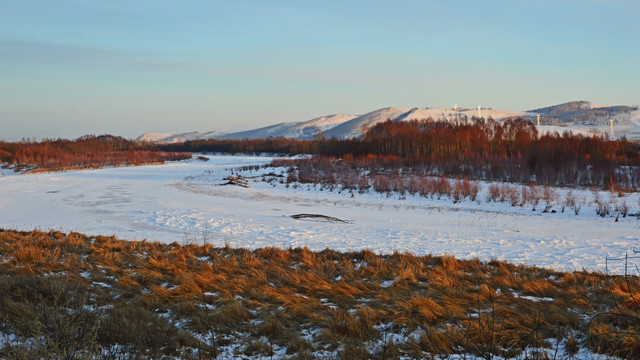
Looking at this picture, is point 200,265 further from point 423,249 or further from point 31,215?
point 31,215

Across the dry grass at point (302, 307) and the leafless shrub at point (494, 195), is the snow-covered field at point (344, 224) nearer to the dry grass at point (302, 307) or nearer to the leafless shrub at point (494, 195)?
the leafless shrub at point (494, 195)

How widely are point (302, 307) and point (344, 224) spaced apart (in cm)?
1010

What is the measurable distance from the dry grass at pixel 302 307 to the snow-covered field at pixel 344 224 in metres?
3.04

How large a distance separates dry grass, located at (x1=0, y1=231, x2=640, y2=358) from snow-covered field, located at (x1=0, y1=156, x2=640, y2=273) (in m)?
3.04

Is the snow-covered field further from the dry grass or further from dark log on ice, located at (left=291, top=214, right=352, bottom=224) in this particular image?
the dry grass

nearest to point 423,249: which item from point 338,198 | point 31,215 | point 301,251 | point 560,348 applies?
point 301,251

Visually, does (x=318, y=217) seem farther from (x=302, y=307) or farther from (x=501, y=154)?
(x=501, y=154)

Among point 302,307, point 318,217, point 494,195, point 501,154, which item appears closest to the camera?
point 302,307

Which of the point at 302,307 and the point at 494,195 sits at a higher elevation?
the point at 302,307

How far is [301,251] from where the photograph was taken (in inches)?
413

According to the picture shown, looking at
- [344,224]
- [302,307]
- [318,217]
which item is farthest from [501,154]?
[302,307]

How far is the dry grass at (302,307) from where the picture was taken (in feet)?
14.9

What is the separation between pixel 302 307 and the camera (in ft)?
18.7

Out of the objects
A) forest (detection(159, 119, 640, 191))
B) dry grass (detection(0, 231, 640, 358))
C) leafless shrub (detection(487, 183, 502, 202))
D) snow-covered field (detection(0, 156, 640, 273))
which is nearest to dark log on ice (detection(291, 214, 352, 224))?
snow-covered field (detection(0, 156, 640, 273))
